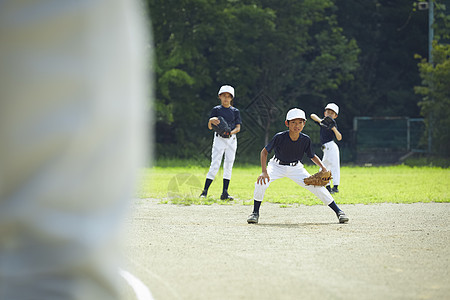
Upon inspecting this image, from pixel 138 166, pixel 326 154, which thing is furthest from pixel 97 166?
pixel 326 154

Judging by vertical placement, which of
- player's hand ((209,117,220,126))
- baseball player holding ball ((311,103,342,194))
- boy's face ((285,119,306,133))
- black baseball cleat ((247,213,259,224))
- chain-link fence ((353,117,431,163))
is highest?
boy's face ((285,119,306,133))

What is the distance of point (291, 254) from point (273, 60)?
30.1 meters

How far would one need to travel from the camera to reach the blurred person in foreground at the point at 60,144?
0.91m

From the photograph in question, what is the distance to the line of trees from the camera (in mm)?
33656

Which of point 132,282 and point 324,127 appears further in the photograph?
point 324,127

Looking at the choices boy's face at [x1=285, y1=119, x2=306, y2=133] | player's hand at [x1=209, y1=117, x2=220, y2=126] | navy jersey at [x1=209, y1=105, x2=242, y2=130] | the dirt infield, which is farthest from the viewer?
navy jersey at [x1=209, y1=105, x2=242, y2=130]

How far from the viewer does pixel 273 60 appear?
118ft

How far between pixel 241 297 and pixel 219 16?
99.8 feet

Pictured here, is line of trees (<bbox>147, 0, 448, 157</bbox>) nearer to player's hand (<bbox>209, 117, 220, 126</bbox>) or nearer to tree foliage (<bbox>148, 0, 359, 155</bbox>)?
tree foliage (<bbox>148, 0, 359, 155</bbox>)

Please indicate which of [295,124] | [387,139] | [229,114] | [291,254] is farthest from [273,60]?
[291,254]

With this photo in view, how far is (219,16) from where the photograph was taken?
3372 cm

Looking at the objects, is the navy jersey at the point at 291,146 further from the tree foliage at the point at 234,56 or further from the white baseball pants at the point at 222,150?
the tree foliage at the point at 234,56

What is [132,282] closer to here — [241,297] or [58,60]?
[241,297]

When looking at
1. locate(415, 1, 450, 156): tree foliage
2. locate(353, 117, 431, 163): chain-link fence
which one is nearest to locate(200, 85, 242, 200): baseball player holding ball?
locate(415, 1, 450, 156): tree foliage
